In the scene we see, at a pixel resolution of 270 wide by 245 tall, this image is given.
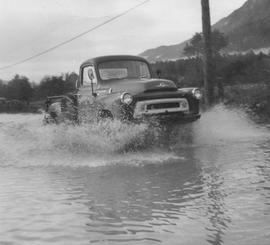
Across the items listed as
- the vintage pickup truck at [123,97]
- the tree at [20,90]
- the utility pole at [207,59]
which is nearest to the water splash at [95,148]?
the vintage pickup truck at [123,97]

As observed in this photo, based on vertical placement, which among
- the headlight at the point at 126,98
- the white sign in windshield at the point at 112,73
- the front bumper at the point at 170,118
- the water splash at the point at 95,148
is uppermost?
the white sign in windshield at the point at 112,73

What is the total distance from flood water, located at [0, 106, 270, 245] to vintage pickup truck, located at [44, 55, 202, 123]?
15.6 inches

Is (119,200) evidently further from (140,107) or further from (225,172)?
(140,107)

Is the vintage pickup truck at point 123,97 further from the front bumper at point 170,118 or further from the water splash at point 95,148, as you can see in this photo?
the water splash at point 95,148

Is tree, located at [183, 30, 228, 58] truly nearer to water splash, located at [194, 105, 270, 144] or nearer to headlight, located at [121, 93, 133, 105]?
water splash, located at [194, 105, 270, 144]

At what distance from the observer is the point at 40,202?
223 inches

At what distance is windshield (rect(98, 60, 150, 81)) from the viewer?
11.8 metres

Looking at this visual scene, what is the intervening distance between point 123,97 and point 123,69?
2.29 metres

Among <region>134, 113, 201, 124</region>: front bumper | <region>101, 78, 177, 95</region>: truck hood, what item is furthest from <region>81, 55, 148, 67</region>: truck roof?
<region>134, 113, 201, 124</region>: front bumper

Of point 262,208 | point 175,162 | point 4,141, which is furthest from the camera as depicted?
point 4,141

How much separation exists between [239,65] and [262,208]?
26.3 meters

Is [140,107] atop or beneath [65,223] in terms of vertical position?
atop

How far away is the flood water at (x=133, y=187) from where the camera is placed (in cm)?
441

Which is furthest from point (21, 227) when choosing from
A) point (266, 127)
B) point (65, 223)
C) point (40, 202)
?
point (266, 127)
